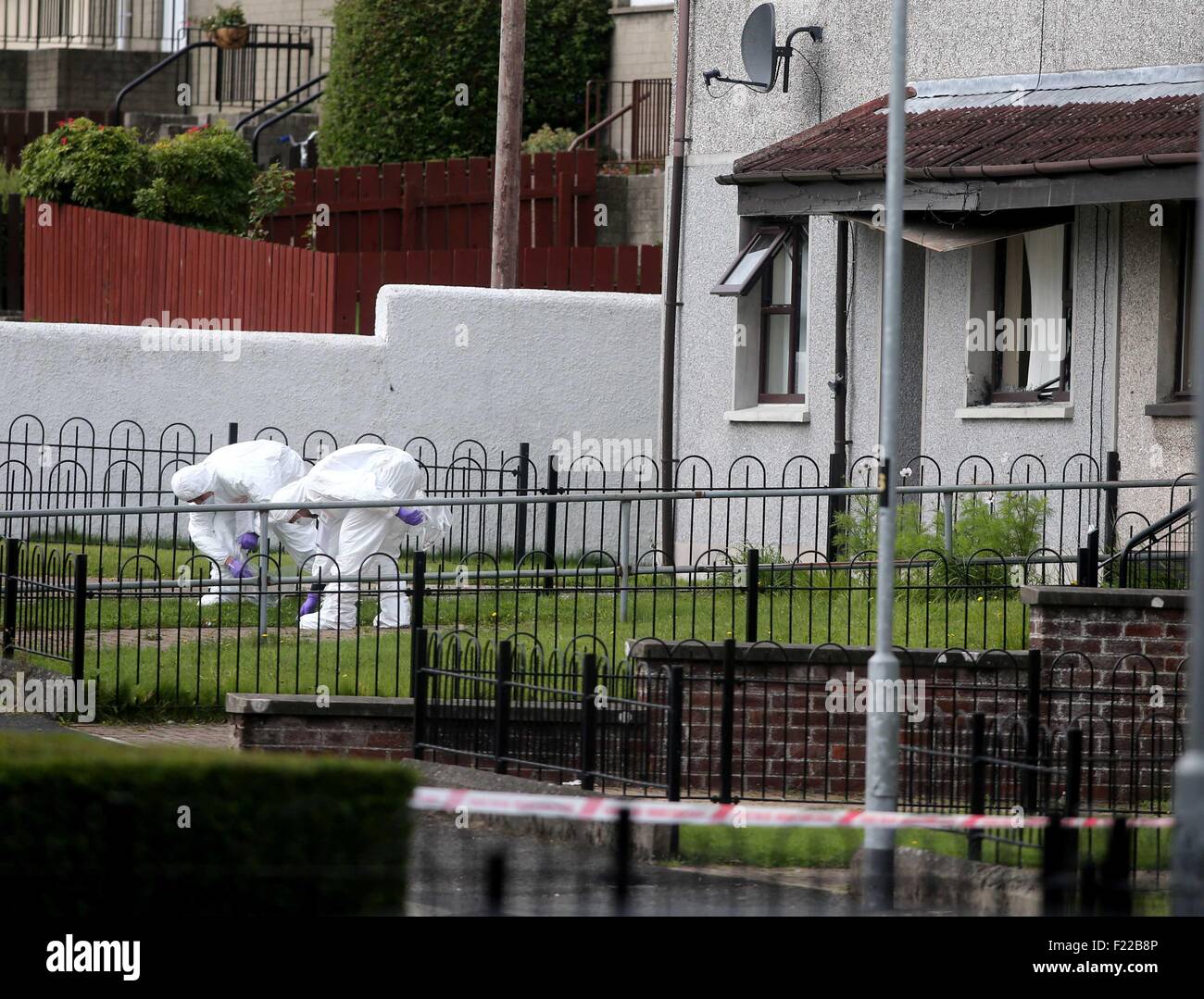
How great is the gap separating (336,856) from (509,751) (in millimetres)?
3730

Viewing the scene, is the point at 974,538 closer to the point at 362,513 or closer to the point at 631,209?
the point at 362,513

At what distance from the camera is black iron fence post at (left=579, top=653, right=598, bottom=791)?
975 centimetres

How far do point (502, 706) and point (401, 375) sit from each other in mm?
9673

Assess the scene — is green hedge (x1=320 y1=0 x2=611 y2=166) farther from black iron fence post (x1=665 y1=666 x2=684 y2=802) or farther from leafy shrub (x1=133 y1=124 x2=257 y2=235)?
black iron fence post (x1=665 y1=666 x2=684 y2=802)

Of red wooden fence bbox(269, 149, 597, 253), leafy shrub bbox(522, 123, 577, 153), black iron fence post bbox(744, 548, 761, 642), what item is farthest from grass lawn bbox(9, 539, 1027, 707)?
leafy shrub bbox(522, 123, 577, 153)

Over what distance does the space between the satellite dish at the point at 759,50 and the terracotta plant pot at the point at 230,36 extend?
16.3 m

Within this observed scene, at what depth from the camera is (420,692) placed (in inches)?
417

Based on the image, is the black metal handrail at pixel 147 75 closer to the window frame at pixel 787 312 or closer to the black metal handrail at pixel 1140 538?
the window frame at pixel 787 312

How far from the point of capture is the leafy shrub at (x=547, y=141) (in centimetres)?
2756

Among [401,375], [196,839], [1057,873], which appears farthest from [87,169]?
[1057,873]

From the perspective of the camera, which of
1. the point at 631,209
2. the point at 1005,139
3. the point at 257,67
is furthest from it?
the point at 257,67

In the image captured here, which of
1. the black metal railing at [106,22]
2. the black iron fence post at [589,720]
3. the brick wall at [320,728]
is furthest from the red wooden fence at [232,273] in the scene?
the black metal railing at [106,22]

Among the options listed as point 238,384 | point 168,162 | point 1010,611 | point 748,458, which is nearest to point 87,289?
point 168,162
